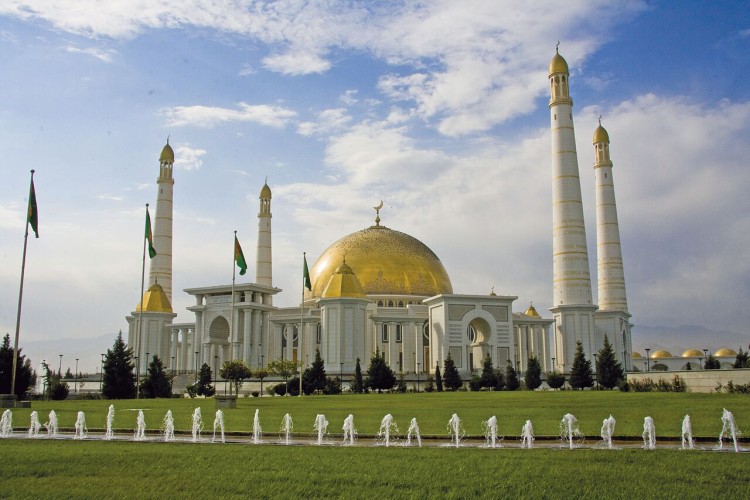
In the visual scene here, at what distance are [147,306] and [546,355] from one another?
35.7 m

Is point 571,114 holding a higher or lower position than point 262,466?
higher

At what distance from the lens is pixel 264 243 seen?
72688 millimetres

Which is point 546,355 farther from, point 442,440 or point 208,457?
point 208,457

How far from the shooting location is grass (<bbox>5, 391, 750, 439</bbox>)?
19500 mm

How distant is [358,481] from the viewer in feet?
37.8

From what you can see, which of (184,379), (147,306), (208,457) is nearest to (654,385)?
(208,457)

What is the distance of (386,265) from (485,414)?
46801 millimetres

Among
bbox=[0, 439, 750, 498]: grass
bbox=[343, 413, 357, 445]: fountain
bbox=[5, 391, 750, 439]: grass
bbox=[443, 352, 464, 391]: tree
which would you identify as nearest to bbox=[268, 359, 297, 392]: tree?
bbox=[443, 352, 464, 391]: tree

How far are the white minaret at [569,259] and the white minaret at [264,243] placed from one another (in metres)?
28.9

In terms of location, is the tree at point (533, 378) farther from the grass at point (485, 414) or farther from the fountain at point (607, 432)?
the fountain at point (607, 432)

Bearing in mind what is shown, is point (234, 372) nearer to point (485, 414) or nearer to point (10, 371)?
point (10, 371)

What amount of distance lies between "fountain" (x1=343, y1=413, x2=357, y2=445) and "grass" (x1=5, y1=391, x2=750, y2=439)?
0.43m

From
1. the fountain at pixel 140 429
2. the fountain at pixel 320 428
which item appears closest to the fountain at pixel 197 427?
the fountain at pixel 140 429

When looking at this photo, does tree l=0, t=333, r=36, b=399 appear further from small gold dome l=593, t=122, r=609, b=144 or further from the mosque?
small gold dome l=593, t=122, r=609, b=144
